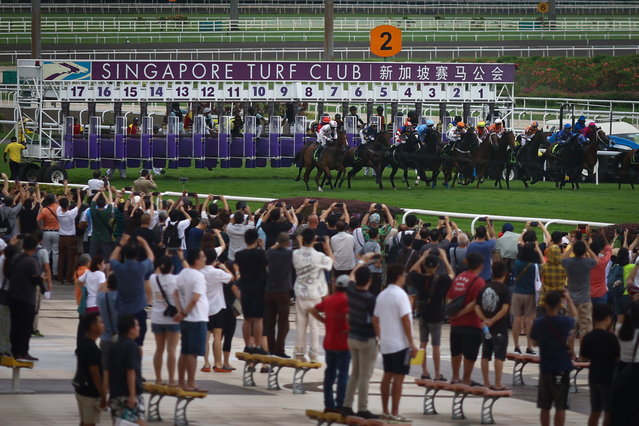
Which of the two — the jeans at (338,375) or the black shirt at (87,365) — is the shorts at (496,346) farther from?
the black shirt at (87,365)

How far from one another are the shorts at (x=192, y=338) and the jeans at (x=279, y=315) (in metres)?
1.67

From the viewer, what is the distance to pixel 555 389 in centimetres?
1244

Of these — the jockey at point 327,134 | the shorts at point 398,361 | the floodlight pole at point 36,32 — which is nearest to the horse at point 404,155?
the jockey at point 327,134

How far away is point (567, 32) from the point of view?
6650 cm

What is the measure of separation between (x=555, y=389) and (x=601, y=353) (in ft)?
2.79

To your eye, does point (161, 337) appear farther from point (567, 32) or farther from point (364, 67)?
point (567, 32)

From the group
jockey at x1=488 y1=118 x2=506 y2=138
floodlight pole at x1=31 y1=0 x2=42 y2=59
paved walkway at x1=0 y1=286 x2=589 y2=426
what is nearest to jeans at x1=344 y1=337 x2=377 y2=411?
paved walkway at x1=0 y1=286 x2=589 y2=426

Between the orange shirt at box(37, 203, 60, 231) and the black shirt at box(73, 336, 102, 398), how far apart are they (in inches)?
423

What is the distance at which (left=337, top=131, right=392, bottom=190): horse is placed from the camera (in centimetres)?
3203

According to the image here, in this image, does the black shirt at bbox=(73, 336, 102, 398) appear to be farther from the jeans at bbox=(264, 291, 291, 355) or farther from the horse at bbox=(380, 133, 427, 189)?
the horse at bbox=(380, 133, 427, 189)

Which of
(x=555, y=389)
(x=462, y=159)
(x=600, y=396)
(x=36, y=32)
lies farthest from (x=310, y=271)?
(x=36, y=32)

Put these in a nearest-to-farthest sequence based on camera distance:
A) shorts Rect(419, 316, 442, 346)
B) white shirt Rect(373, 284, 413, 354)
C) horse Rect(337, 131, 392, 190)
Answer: white shirt Rect(373, 284, 413, 354) → shorts Rect(419, 316, 442, 346) → horse Rect(337, 131, 392, 190)

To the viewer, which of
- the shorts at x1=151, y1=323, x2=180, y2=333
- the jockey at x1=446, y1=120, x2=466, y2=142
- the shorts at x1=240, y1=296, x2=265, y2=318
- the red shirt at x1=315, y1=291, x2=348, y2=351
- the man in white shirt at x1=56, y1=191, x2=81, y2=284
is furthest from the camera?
the jockey at x1=446, y1=120, x2=466, y2=142

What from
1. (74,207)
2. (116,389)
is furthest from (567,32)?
(116,389)
